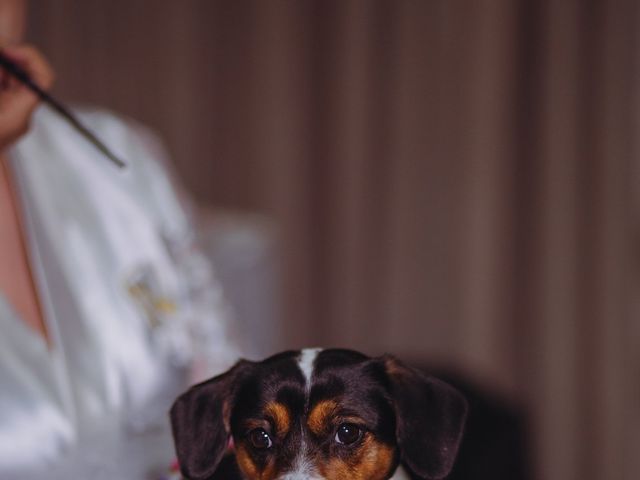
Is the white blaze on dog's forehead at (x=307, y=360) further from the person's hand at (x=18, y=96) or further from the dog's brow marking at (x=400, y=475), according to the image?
the person's hand at (x=18, y=96)

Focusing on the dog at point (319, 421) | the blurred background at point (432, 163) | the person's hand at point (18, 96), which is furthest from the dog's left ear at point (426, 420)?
the blurred background at point (432, 163)

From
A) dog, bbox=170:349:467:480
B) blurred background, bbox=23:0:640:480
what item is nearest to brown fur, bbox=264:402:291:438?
dog, bbox=170:349:467:480

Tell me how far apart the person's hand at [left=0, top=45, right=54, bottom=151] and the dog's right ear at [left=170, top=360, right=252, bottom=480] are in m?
0.30

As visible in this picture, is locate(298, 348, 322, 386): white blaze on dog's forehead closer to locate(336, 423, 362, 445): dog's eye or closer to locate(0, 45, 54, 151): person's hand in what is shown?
locate(336, 423, 362, 445): dog's eye

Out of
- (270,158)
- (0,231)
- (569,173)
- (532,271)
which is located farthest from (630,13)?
(0,231)

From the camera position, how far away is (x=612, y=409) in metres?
2.12

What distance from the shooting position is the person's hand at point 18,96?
589mm

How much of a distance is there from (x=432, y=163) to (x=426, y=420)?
6.01 ft

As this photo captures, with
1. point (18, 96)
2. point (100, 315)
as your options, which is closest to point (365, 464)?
point (18, 96)

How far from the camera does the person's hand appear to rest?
0.59 m

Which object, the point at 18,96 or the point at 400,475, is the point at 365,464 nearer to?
the point at 400,475

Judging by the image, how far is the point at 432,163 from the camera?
2.16 meters

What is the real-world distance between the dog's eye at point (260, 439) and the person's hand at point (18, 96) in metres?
0.31

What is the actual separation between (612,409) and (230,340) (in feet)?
4.95
